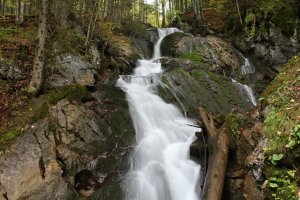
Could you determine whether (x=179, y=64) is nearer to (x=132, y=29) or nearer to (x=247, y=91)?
(x=247, y=91)

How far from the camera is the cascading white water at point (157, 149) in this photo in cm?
764

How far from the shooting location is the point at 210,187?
616cm

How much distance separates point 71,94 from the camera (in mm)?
9562

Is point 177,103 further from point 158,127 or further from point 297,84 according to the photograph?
point 297,84

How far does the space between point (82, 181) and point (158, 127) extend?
3.57 m

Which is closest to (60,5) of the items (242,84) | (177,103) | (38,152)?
(177,103)

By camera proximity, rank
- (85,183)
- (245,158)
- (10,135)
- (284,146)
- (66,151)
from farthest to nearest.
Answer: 1. (66,151)
2. (85,183)
3. (10,135)
4. (245,158)
5. (284,146)

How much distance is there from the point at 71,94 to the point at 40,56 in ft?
4.99

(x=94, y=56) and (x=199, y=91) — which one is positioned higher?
(x=94, y=56)

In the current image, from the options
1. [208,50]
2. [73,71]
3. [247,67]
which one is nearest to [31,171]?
[73,71]

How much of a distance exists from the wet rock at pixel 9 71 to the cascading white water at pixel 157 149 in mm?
3948

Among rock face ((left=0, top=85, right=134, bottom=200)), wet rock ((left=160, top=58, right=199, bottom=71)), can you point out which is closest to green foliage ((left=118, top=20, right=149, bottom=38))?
wet rock ((left=160, top=58, right=199, bottom=71))

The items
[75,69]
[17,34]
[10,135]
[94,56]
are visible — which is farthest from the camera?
[94,56]

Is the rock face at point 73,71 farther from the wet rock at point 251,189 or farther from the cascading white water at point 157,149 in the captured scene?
the wet rock at point 251,189
